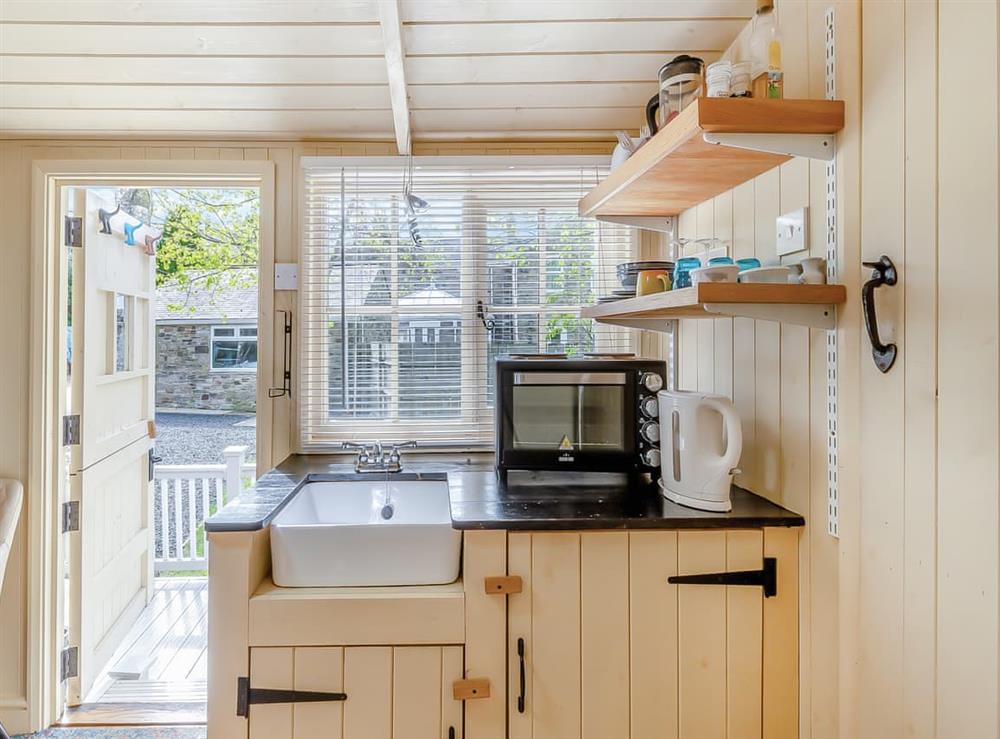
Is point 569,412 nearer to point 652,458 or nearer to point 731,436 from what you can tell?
point 652,458

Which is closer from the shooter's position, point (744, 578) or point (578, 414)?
point (744, 578)

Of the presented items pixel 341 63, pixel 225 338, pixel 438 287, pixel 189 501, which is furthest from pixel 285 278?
pixel 225 338

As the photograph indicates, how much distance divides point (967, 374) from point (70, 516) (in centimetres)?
264

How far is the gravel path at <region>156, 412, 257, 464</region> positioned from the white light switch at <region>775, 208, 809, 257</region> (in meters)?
3.95

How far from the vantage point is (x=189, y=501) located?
3.45m

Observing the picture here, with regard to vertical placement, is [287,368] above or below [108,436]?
above

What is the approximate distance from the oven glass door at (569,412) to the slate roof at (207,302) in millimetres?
3428

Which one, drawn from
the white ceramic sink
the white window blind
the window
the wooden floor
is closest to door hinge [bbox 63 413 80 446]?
the white window blind

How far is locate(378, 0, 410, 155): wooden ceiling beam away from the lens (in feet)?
4.17

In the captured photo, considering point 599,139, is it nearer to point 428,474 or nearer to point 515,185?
point 515,185

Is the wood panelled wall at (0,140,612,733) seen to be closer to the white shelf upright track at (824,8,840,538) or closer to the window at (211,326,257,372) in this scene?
the white shelf upright track at (824,8,840,538)

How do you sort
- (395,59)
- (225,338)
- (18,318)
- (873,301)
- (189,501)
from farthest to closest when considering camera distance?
(225,338) → (189,501) → (18,318) → (395,59) → (873,301)

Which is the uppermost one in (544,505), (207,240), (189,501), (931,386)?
(207,240)

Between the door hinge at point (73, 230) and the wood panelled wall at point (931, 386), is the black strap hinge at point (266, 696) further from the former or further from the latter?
the door hinge at point (73, 230)
